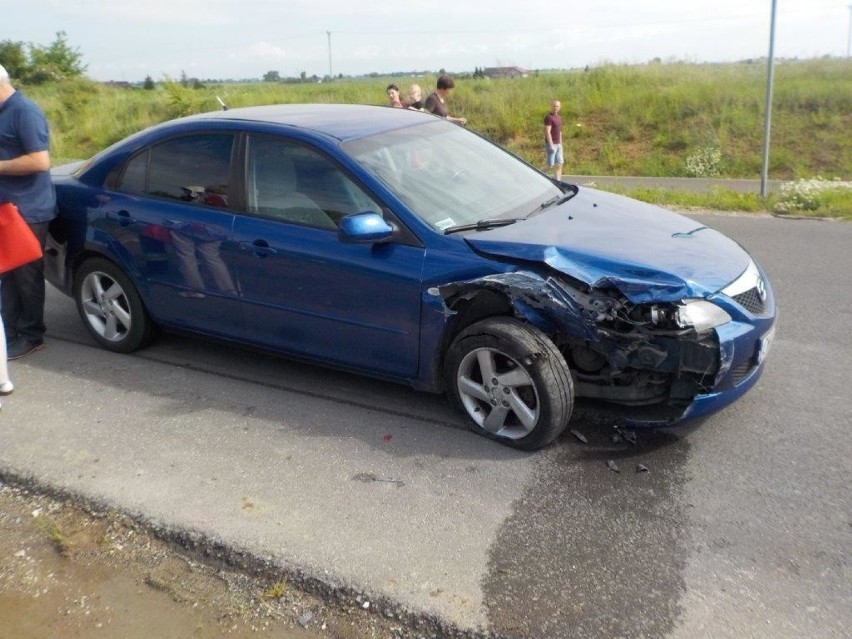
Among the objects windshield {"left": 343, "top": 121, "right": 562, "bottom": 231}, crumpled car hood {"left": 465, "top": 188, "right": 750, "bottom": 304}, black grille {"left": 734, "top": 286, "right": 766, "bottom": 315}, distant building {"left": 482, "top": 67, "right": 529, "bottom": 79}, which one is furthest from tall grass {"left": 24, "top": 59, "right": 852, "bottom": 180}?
black grille {"left": 734, "top": 286, "right": 766, "bottom": 315}

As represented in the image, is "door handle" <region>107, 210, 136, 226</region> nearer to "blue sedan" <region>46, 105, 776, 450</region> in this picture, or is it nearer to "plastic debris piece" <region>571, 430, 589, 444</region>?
"blue sedan" <region>46, 105, 776, 450</region>

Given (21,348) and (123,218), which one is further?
(21,348)

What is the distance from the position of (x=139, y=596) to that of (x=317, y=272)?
1.99 meters

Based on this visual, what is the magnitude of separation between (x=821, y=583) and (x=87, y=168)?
16.9 ft

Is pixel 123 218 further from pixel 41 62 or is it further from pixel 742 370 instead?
pixel 41 62

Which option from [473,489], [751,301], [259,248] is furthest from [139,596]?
[751,301]

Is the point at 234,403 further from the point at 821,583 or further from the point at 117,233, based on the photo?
the point at 821,583

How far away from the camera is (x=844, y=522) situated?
3463mm

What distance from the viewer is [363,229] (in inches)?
167

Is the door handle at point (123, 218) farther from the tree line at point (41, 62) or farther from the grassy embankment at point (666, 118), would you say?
the tree line at point (41, 62)

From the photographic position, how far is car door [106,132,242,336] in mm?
5047

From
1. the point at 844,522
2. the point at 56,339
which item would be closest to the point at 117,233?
the point at 56,339

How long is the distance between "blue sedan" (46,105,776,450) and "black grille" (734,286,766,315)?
0.01 m

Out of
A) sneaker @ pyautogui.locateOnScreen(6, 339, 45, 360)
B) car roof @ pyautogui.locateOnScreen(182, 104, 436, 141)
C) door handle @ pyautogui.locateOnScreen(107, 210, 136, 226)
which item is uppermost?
car roof @ pyautogui.locateOnScreen(182, 104, 436, 141)
